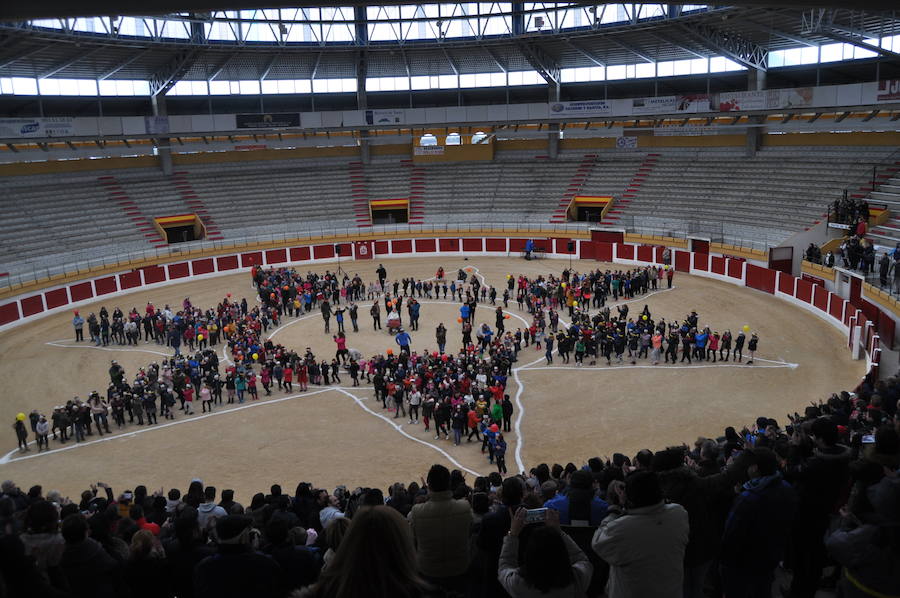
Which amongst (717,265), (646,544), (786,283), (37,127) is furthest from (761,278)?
(37,127)

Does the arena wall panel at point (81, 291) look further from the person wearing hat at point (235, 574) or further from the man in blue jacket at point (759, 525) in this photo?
the man in blue jacket at point (759, 525)

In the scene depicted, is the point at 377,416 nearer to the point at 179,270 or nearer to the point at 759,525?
the point at 759,525

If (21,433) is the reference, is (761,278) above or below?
above

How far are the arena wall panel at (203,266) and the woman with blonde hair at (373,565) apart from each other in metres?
45.2

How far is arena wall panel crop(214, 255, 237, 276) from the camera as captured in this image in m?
48.0

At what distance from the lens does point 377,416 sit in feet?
78.2

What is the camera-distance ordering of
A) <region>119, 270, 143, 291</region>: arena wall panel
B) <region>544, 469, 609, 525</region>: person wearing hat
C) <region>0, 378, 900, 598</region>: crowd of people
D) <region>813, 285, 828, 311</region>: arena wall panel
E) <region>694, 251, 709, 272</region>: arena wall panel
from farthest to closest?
<region>119, 270, 143, 291</region>: arena wall panel < <region>694, 251, 709, 272</region>: arena wall panel < <region>813, 285, 828, 311</region>: arena wall panel < <region>544, 469, 609, 525</region>: person wearing hat < <region>0, 378, 900, 598</region>: crowd of people

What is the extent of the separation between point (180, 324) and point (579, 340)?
1657cm

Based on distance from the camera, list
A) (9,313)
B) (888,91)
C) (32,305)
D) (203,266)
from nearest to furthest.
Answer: (9,313) < (32,305) < (888,91) < (203,266)

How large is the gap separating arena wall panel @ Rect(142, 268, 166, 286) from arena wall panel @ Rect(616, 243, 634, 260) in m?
27.9

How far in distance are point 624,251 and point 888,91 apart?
16463mm

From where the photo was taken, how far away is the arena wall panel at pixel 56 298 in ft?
128

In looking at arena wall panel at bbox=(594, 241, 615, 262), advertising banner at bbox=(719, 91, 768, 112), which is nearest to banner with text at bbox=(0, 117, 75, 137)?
arena wall panel at bbox=(594, 241, 615, 262)

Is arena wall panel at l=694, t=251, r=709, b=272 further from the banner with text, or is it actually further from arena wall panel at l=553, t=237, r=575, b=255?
the banner with text
